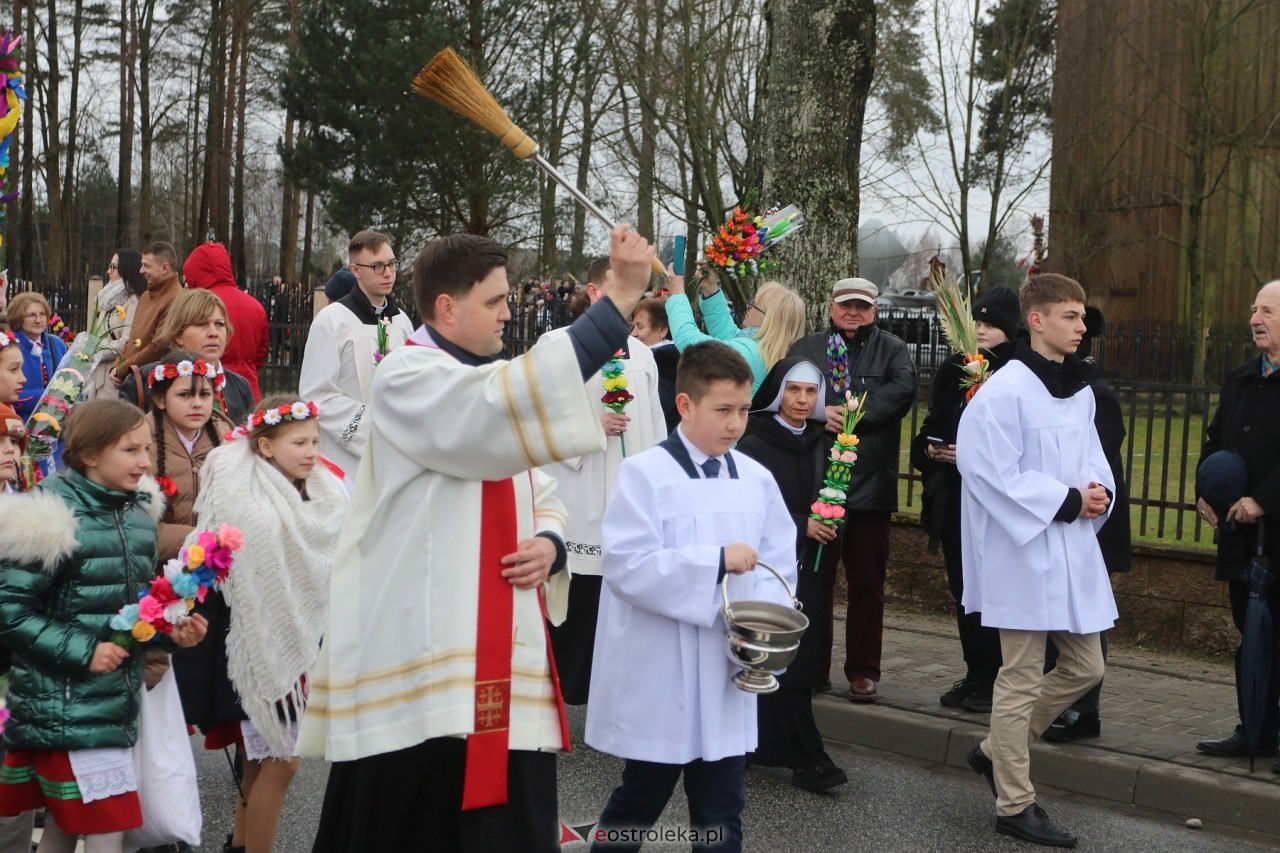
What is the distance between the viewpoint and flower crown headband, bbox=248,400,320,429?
4.80 m

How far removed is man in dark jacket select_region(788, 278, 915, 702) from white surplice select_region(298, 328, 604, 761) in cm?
386

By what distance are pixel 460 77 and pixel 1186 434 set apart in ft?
17.7

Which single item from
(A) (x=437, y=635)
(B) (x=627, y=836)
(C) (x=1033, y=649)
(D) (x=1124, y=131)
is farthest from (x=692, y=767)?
(D) (x=1124, y=131)

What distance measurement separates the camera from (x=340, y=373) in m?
7.15

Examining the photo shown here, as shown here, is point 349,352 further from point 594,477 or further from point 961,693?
point 961,693

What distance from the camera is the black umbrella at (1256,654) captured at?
588 centimetres

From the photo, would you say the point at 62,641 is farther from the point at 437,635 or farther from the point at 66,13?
the point at 66,13

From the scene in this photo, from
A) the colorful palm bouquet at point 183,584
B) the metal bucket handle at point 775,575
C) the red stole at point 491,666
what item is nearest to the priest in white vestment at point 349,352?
the colorful palm bouquet at point 183,584

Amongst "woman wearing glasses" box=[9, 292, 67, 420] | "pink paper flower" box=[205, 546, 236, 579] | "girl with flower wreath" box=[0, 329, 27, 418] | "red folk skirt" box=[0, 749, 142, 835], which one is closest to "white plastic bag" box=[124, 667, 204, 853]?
"red folk skirt" box=[0, 749, 142, 835]

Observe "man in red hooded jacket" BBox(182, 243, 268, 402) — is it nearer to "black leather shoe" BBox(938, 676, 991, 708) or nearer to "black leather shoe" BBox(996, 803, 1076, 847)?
"black leather shoe" BBox(938, 676, 991, 708)

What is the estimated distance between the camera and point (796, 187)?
10102 millimetres

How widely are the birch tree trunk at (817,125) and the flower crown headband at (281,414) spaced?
5.87 metres

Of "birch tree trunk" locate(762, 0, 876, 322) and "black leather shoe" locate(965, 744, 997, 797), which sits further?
"birch tree trunk" locate(762, 0, 876, 322)

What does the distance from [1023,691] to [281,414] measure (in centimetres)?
294
